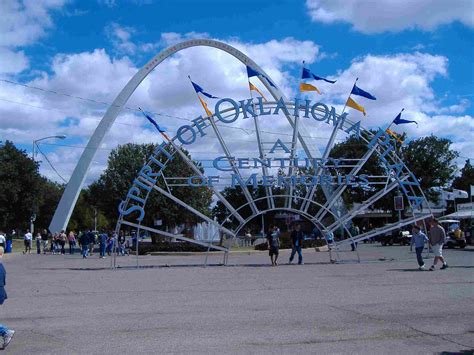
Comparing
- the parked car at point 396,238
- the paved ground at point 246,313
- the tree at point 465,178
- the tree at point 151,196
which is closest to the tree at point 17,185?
the tree at point 151,196

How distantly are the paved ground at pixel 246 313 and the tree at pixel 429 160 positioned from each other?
143 ft

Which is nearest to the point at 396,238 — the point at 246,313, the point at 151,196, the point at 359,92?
the point at 151,196

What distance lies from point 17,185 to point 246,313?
4727 cm

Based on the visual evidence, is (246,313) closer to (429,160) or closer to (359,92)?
(359,92)

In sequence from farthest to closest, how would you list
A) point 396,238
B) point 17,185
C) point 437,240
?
point 17,185 → point 396,238 → point 437,240

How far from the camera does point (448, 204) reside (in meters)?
79.9

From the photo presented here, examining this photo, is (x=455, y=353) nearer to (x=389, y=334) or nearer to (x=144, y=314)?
(x=389, y=334)

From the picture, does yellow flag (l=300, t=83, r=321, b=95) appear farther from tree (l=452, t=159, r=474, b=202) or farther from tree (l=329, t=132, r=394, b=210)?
tree (l=452, t=159, r=474, b=202)

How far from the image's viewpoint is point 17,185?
54312mm

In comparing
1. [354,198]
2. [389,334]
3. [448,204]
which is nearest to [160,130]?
[389,334]

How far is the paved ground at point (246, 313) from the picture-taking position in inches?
341

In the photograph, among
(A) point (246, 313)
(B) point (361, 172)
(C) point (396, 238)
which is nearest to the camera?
(A) point (246, 313)

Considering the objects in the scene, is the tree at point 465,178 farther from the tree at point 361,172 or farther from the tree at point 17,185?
the tree at point 17,185

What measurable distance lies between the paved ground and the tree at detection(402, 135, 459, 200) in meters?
43.6
